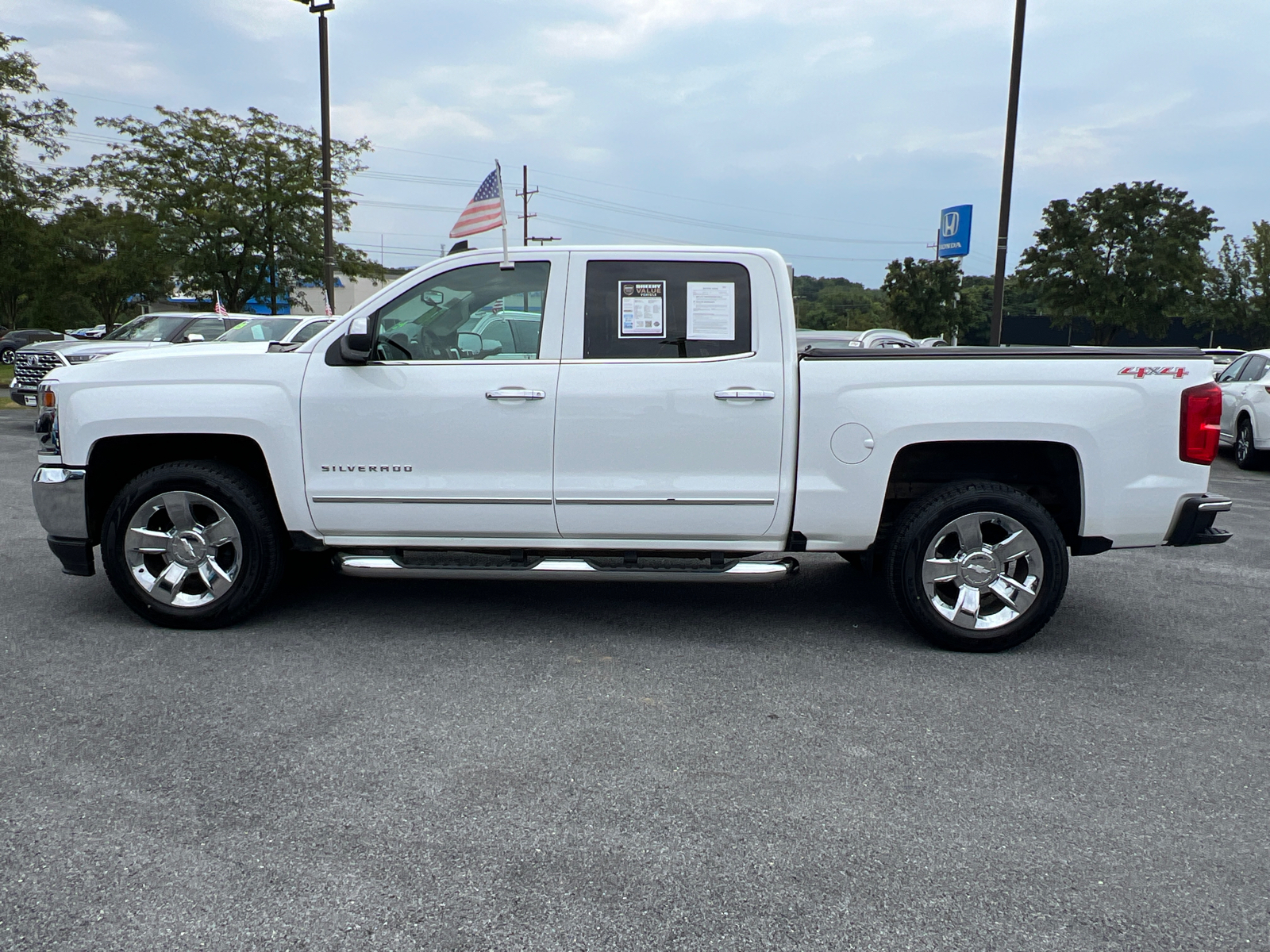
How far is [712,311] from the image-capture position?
4.86m

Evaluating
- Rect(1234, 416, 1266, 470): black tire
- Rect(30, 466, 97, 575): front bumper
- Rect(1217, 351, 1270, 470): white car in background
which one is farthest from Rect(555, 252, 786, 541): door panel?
Rect(1234, 416, 1266, 470): black tire

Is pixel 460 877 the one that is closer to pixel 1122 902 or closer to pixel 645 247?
pixel 1122 902

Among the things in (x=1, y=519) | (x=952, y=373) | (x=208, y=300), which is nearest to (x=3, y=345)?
(x=208, y=300)

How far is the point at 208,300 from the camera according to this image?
35.6m

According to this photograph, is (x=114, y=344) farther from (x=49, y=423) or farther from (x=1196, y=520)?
(x=1196, y=520)

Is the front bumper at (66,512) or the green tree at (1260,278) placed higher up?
the green tree at (1260,278)

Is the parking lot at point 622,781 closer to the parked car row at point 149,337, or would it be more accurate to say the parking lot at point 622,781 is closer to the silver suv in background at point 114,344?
the parked car row at point 149,337

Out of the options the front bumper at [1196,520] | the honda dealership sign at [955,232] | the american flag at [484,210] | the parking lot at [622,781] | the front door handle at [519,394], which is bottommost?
the parking lot at [622,781]

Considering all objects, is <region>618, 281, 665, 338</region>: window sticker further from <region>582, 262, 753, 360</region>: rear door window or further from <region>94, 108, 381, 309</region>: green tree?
<region>94, 108, 381, 309</region>: green tree

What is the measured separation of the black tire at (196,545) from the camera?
16.3 ft

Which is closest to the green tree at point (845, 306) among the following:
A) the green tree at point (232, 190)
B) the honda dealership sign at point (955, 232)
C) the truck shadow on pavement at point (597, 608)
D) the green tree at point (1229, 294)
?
the green tree at point (1229, 294)

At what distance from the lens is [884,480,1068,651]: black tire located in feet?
15.6

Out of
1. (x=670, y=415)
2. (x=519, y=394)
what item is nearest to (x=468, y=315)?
(x=519, y=394)

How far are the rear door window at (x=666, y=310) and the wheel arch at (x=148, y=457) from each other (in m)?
1.81
